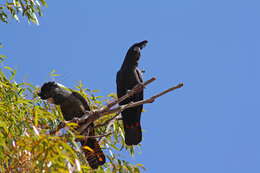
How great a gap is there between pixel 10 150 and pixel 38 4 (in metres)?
3.14

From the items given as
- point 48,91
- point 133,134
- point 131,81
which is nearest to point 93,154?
point 133,134

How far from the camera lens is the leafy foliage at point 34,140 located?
316 centimetres

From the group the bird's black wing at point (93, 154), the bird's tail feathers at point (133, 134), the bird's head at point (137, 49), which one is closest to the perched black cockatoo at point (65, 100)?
the bird's black wing at point (93, 154)

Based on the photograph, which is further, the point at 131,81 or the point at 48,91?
the point at 131,81

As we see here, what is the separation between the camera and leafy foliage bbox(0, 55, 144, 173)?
10.4 feet

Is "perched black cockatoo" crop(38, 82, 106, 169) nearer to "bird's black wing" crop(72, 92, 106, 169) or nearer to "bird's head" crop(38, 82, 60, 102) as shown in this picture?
"bird's head" crop(38, 82, 60, 102)

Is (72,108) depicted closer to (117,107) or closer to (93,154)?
(93,154)

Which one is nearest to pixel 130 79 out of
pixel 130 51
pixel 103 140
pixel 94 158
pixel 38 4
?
pixel 130 51

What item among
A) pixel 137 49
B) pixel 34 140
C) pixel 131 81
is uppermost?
pixel 137 49

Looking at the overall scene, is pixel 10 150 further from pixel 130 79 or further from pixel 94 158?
pixel 130 79

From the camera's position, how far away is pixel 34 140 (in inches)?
129

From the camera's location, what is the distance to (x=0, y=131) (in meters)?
3.80

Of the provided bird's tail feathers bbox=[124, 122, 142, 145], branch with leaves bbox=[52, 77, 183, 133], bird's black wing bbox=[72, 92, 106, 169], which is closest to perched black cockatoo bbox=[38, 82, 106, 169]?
bird's black wing bbox=[72, 92, 106, 169]

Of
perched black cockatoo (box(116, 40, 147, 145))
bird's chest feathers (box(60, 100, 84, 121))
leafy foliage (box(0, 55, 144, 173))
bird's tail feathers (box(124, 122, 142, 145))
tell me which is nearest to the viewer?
leafy foliage (box(0, 55, 144, 173))
